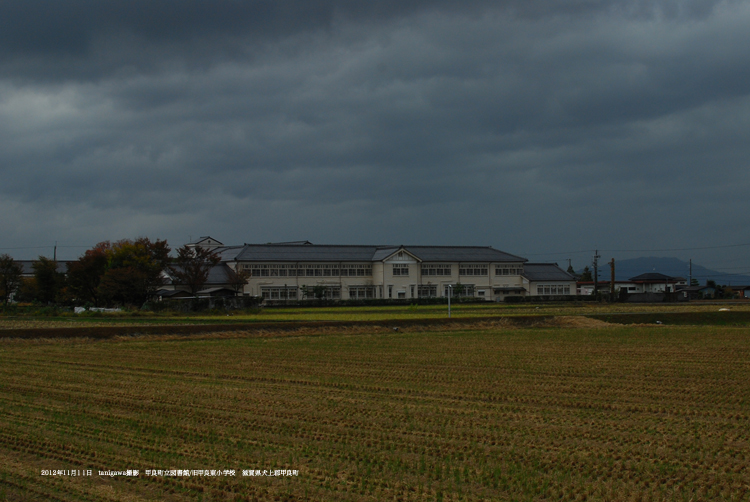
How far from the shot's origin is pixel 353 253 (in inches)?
3088

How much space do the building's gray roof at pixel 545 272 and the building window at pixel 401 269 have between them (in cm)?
1723

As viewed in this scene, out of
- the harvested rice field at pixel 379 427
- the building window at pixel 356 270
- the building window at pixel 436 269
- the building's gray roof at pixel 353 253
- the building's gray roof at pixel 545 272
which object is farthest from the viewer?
the building's gray roof at pixel 545 272

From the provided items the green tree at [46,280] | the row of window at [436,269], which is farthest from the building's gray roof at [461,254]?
the green tree at [46,280]

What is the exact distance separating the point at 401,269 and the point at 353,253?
6410mm

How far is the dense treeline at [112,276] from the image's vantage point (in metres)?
52.3

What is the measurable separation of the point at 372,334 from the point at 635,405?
18133 millimetres

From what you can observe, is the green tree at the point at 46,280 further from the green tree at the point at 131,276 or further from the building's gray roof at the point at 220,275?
the building's gray roof at the point at 220,275

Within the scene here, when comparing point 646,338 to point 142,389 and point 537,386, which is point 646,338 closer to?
point 537,386

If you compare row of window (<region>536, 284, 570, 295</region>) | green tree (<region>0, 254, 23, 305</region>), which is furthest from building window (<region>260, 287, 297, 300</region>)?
row of window (<region>536, 284, 570, 295</region>)

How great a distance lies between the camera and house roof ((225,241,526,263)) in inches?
2869

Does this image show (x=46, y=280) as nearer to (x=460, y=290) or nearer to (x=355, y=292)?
(x=355, y=292)

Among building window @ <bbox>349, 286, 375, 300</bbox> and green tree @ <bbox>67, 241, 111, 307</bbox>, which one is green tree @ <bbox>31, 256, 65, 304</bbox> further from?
building window @ <bbox>349, 286, 375, 300</bbox>

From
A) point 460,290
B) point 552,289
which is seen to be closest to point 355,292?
point 460,290

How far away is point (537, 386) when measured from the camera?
12.9 m
